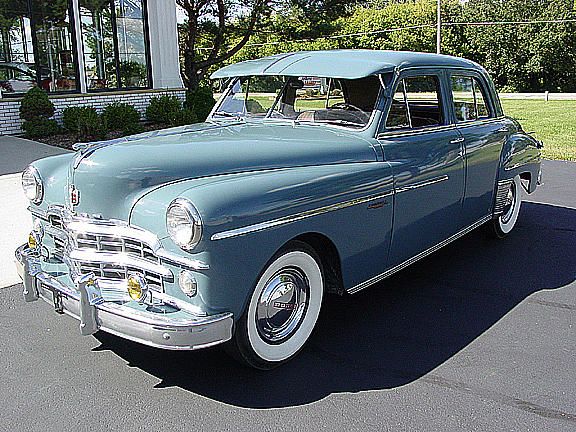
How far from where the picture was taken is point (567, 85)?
116 ft

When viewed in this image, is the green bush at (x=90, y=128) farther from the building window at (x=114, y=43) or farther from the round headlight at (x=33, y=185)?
the round headlight at (x=33, y=185)

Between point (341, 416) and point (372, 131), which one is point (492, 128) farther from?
point (341, 416)

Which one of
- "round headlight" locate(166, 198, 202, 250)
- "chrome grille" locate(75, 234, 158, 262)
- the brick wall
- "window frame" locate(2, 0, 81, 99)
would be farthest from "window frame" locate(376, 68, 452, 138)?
"window frame" locate(2, 0, 81, 99)

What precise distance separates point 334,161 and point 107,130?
32.5ft

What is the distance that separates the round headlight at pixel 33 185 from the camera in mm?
3625

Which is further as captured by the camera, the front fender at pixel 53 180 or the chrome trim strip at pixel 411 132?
the chrome trim strip at pixel 411 132

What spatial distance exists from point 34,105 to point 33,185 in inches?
381

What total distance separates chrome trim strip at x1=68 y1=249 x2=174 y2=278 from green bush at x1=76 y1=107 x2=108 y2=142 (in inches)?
374

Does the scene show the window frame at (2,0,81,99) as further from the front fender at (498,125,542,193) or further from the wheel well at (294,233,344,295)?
the wheel well at (294,233,344,295)

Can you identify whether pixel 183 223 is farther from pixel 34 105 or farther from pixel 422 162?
pixel 34 105

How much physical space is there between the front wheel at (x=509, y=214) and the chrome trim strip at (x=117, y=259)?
12.5 ft

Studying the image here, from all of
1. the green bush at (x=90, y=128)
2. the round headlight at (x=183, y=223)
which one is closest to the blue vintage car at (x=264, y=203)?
the round headlight at (x=183, y=223)

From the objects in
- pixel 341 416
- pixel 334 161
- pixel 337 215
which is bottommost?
pixel 341 416

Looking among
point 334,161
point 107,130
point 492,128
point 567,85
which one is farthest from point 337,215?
point 567,85
